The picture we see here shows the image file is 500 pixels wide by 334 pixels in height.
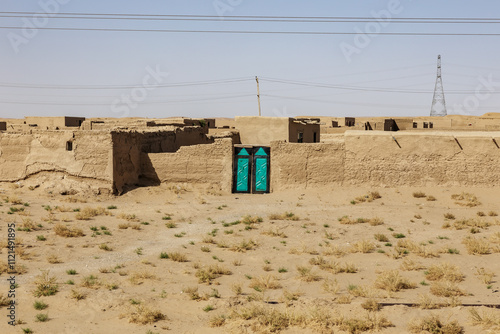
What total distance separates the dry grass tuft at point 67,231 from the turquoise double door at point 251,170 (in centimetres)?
784

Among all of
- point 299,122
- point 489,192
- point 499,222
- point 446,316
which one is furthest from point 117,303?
point 299,122

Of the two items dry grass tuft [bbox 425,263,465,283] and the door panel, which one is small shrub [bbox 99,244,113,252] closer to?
dry grass tuft [bbox 425,263,465,283]

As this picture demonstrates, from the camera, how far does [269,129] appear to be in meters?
26.1

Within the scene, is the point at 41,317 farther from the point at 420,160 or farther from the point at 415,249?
the point at 420,160

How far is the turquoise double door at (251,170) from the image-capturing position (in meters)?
20.4

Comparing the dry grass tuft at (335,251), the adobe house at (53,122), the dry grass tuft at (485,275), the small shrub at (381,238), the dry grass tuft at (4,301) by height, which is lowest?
the dry grass tuft at (4,301)

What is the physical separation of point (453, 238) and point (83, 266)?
958 cm

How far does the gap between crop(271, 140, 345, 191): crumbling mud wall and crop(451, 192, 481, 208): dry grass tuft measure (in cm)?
420

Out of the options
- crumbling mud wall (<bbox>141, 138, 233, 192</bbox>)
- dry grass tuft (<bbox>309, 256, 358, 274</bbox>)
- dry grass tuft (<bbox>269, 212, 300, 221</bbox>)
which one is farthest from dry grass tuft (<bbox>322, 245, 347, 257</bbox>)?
crumbling mud wall (<bbox>141, 138, 233, 192</bbox>)

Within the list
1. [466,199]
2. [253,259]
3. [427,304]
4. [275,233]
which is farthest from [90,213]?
[466,199]

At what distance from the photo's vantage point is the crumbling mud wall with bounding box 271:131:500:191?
1870 cm

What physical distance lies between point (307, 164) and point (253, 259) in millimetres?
8383

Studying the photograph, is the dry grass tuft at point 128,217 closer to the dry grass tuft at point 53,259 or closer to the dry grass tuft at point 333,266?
the dry grass tuft at point 53,259

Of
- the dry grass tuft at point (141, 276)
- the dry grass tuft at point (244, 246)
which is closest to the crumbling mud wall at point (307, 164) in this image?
the dry grass tuft at point (244, 246)
